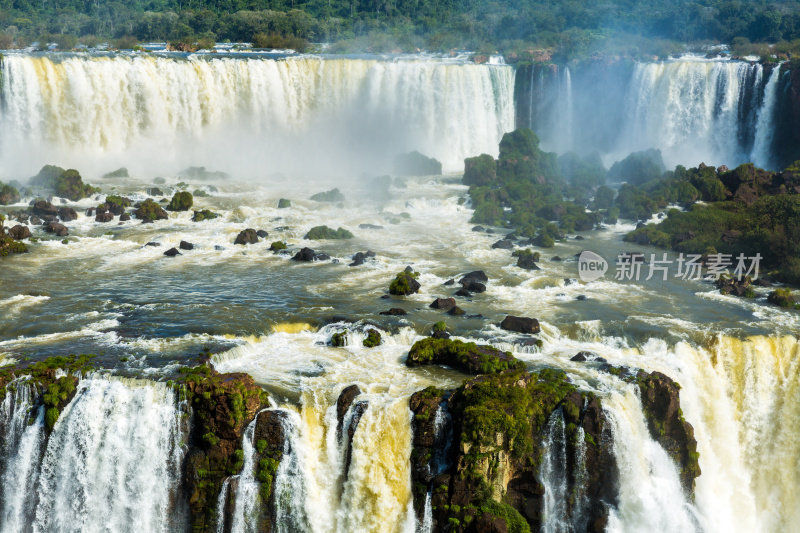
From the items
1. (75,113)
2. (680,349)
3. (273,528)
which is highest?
(75,113)

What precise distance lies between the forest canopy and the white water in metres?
48.6

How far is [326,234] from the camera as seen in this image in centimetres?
3056

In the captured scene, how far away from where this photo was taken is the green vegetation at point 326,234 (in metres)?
30.3

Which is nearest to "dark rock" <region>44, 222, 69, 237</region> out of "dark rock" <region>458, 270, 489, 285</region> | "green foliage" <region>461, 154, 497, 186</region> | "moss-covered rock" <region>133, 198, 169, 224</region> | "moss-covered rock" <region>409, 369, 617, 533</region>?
"moss-covered rock" <region>133, 198, 169, 224</region>

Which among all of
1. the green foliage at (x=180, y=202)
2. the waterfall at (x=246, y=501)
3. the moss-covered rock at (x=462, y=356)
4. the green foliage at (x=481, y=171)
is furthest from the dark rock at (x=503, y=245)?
the waterfall at (x=246, y=501)

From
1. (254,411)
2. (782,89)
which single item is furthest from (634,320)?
(782,89)

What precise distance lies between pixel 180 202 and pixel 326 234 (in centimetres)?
725

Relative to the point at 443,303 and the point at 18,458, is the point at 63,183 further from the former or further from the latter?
the point at 18,458

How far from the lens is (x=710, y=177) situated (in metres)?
36.3

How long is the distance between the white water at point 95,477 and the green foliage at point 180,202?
1890 centimetres

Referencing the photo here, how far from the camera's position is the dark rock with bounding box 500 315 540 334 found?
19.9 metres

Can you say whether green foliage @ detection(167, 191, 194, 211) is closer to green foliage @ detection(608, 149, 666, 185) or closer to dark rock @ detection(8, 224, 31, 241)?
dark rock @ detection(8, 224, 31, 241)

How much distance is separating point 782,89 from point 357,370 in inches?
1399

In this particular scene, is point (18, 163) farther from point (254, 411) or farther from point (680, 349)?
point (680, 349)
